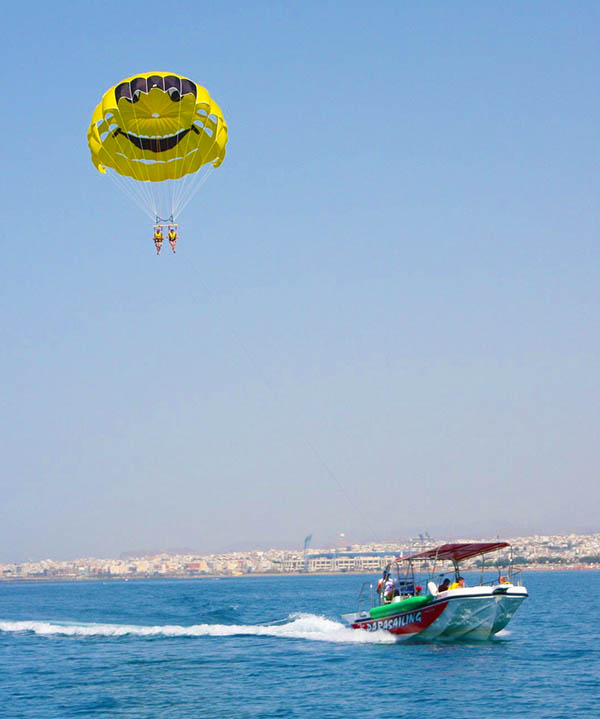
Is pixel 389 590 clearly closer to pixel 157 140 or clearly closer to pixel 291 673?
pixel 291 673

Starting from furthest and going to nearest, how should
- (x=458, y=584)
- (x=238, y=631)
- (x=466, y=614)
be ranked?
(x=238, y=631)
(x=458, y=584)
(x=466, y=614)

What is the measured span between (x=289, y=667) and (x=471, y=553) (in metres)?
7.90

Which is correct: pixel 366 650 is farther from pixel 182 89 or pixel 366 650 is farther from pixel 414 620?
pixel 182 89

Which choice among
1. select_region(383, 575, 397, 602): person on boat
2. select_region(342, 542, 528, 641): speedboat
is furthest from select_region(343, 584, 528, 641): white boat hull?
select_region(383, 575, 397, 602): person on boat

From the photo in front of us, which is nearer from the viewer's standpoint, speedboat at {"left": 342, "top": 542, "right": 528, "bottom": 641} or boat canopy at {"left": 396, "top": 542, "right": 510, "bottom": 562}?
speedboat at {"left": 342, "top": 542, "right": 528, "bottom": 641}

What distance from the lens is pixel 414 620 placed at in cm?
3222

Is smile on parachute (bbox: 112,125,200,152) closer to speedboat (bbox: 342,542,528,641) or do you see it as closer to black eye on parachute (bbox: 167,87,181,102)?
black eye on parachute (bbox: 167,87,181,102)

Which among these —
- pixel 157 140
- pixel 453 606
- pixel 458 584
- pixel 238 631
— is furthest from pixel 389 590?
pixel 157 140

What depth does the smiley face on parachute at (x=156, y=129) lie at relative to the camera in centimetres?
2961

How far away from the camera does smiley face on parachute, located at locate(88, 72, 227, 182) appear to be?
29.6m

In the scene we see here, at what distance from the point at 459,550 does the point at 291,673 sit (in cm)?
772

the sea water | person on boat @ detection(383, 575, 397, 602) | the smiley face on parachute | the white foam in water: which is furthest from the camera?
the white foam in water

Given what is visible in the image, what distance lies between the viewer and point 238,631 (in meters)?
39.1

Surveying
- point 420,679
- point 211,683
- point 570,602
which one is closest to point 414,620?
point 420,679
